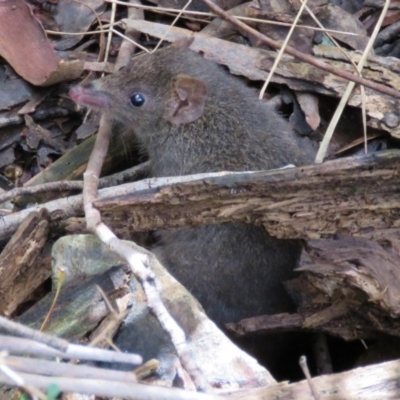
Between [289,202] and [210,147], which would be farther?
[210,147]

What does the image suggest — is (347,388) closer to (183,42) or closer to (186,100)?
(186,100)

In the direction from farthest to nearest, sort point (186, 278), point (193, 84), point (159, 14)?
point (159, 14)
point (193, 84)
point (186, 278)

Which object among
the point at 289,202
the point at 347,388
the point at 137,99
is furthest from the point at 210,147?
the point at 347,388

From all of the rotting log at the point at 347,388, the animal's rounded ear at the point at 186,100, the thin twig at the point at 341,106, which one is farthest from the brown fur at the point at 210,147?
the rotting log at the point at 347,388

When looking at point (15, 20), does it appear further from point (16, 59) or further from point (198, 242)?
point (198, 242)

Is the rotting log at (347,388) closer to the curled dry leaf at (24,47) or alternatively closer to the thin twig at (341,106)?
the thin twig at (341,106)

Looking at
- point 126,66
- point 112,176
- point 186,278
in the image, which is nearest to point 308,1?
point 126,66
